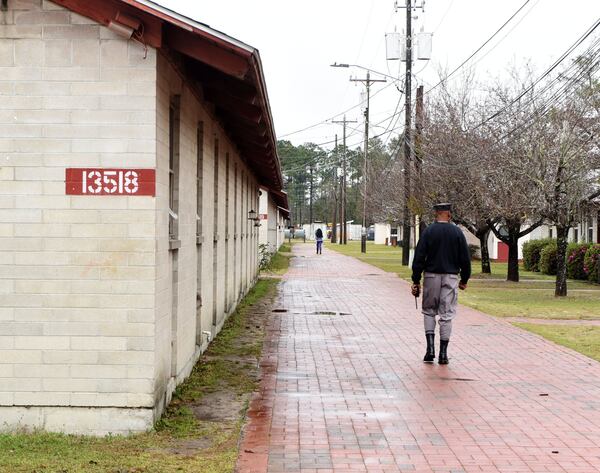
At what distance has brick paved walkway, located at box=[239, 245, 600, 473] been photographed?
20.9 ft

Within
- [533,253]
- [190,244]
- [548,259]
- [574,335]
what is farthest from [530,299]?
[533,253]

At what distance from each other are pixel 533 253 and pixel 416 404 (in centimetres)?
2915

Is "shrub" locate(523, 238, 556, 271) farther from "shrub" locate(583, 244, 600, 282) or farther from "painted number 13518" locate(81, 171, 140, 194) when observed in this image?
"painted number 13518" locate(81, 171, 140, 194)

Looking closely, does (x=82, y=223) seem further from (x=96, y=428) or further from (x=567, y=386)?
(x=567, y=386)

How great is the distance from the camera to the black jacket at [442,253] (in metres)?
10.5

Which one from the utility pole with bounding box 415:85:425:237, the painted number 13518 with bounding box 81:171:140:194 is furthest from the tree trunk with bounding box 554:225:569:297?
the painted number 13518 with bounding box 81:171:140:194

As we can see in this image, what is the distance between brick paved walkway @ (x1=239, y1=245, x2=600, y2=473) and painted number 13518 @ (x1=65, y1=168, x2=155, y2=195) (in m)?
2.20

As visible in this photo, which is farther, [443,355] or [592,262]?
[592,262]

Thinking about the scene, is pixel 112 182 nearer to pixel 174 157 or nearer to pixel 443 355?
pixel 174 157

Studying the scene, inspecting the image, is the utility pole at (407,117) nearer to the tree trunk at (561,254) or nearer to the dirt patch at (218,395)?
the tree trunk at (561,254)

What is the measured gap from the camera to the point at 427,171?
93.2 ft

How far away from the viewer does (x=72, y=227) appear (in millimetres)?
6859

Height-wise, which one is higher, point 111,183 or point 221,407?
point 111,183

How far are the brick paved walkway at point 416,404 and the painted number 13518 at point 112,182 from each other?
220cm
